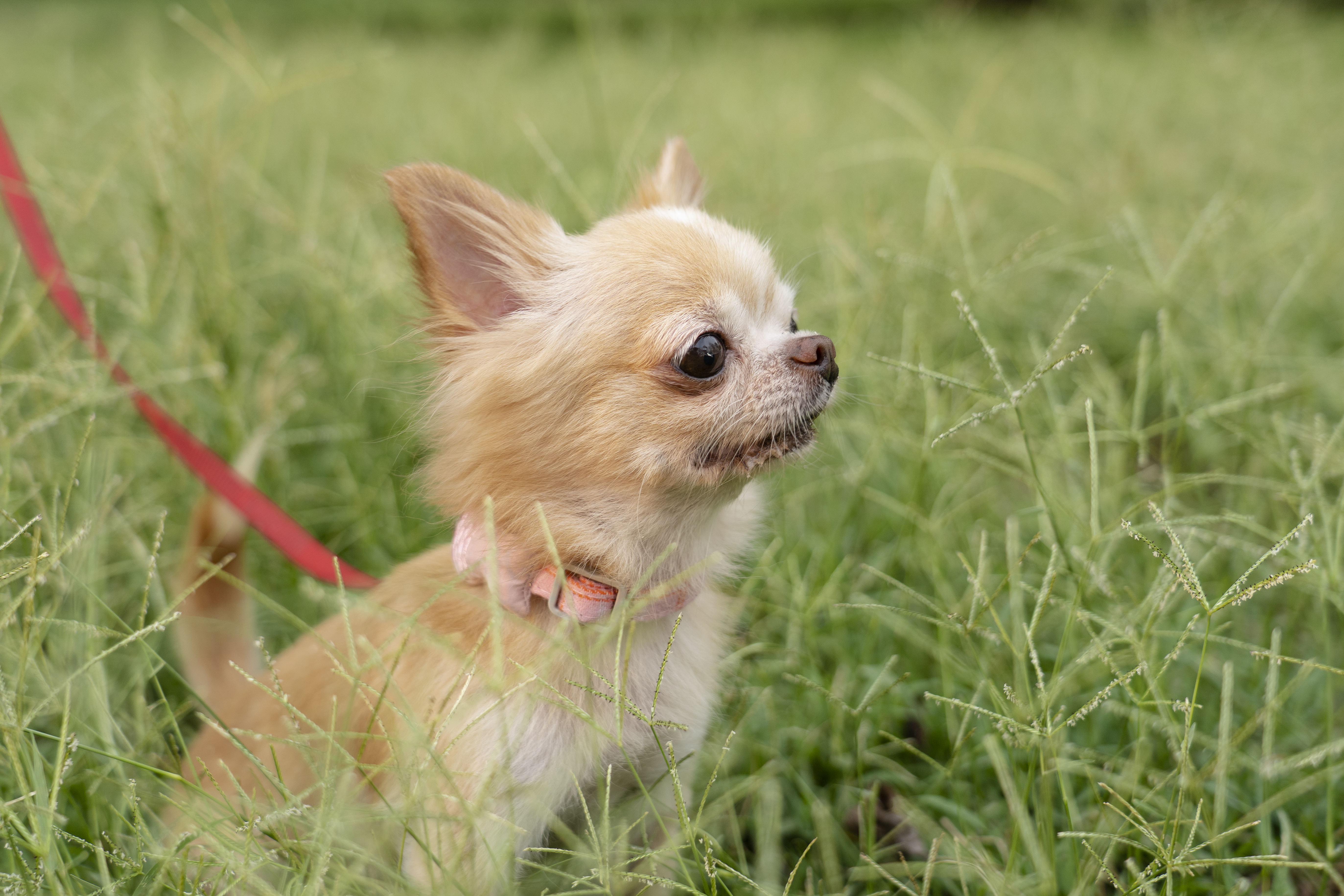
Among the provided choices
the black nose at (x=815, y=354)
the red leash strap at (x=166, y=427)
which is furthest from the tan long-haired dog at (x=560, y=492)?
the red leash strap at (x=166, y=427)

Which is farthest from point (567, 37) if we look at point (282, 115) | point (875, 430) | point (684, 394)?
point (684, 394)

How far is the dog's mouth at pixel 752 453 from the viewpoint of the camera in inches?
69.0

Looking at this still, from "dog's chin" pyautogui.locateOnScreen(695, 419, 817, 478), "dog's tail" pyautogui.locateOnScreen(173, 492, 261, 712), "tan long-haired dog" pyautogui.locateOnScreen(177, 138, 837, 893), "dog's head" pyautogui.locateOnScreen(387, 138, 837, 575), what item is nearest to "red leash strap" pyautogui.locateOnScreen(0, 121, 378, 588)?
"dog's tail" pyautogui.locateOnScreen(173, 492, 261, 712)

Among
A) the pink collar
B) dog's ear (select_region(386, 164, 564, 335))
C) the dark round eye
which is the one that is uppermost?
dog's ear (select_region(386, 164, 564, 335))

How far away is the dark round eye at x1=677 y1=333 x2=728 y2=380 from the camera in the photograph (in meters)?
1.75

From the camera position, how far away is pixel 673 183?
7.36ft

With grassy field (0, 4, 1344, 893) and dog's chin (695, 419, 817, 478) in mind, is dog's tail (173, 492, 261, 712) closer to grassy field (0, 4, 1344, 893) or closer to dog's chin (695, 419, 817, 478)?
grassy field (0, 4, 1344, 893)

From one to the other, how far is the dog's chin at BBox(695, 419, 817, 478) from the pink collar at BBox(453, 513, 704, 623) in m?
0.22

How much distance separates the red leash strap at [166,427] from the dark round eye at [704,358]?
112cm

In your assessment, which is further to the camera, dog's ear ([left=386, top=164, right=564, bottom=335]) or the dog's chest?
dog's ear ([left=386, top=164, right=564, bottom=335])

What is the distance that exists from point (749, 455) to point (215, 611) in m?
1.40

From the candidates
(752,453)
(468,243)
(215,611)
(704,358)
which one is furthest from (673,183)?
(215,611)

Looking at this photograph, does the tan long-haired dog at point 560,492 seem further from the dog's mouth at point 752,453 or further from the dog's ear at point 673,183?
the dog's ear at point 673,183

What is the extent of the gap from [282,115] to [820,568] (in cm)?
588
